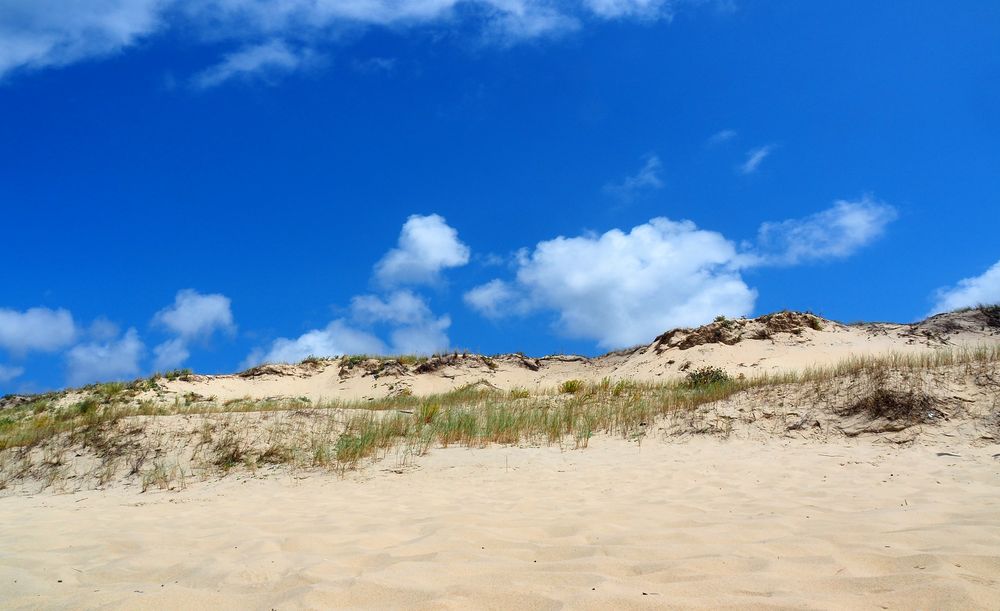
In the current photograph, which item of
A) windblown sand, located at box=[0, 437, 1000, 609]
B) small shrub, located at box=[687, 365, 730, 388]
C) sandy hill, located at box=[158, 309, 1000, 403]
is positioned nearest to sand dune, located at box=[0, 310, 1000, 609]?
windblown sand, located at box=[0, 437, 1000, 609]

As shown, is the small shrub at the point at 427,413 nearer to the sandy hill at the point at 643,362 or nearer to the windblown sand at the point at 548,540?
the windblown sand at the point at 548,540

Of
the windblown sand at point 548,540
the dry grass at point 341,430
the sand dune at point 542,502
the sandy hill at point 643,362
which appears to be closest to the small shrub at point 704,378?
the sand dune at point 542,502

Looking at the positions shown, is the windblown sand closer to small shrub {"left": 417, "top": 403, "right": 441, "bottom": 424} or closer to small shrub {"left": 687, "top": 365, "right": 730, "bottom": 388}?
small shrub {"left": 417, "top": 403, "right": 441, "bottom": 424}

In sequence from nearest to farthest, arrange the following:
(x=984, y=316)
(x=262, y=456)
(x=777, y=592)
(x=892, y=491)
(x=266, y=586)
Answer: (x=777, y=592) < (x=266, y=586) < (x=892, y=491) < (x=262, y=456) < (x=984, y=316)

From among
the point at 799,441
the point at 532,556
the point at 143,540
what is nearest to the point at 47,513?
the point at 143,540

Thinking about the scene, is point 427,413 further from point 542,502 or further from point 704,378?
point 704,378

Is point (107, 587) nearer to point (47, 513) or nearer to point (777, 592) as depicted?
point (777, 592)

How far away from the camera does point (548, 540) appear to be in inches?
165

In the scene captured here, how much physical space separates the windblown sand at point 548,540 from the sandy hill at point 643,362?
14.8 m

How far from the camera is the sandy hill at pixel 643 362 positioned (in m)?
23.2

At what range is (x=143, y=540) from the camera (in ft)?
15.8

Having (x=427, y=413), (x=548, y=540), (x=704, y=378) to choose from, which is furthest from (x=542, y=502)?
(x=704, y=378)

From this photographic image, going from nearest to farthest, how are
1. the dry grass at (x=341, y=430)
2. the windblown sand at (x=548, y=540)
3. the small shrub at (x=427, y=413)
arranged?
the windblown sand at (x=548, y=540), the dry grass at (x=341, y=430), the small shrub at (x=427, y=413)

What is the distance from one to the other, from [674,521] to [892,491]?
105 inches
